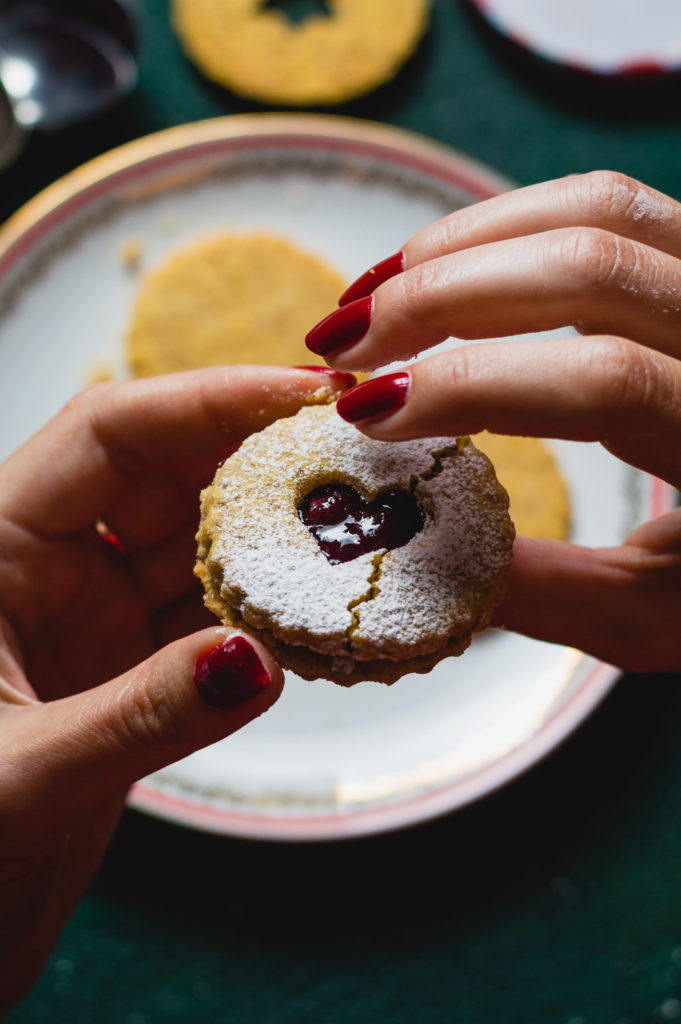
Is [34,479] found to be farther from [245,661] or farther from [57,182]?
[57,182]

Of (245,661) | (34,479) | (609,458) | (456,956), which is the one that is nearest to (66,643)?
(34,479)

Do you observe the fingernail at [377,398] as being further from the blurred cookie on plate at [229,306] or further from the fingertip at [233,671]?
the blurred cookie on plate at [229,306]

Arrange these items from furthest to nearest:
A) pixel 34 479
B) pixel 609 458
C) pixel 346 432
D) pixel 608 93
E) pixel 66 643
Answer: pixel 608 93
pixel 609 458
pixel 66 643
pixel 34 479
pixel 346 432

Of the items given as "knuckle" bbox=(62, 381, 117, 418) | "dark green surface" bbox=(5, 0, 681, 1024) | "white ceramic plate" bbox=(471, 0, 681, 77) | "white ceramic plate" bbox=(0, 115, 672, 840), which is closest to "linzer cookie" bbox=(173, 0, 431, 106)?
"white ceramic plate" bbox=(0, 115, 672, 840)

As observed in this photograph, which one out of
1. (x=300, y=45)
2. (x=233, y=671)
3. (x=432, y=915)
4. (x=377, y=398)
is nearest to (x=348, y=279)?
(x=300, y=45)

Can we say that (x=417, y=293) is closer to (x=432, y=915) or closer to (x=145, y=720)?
(x=145, y=720)

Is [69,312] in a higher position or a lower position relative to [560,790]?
higher

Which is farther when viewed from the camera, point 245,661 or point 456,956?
point 456,956
